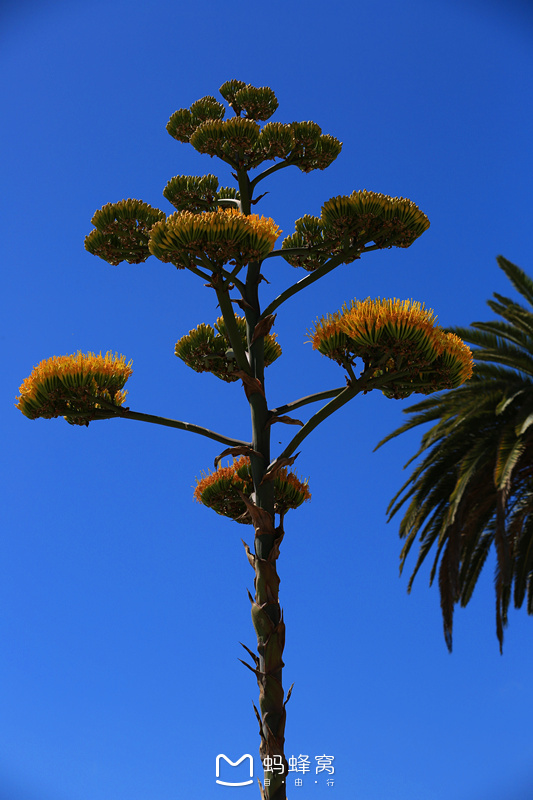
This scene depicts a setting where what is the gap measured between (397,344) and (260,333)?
153cm

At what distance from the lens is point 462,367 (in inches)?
287

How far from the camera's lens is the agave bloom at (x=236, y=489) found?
788cm

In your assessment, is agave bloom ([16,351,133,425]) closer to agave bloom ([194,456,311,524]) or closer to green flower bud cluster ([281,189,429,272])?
agave bloom ([194,456,311,524])

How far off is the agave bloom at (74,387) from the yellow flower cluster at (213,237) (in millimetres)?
1296

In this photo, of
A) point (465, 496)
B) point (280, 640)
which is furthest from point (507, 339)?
point (280, 640)

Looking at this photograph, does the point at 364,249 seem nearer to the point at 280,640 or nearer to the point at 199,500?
the point at 199,500

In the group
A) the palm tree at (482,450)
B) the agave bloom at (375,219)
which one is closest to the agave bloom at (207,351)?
the agave bloom at (375,219)

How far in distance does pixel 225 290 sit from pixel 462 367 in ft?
7.91

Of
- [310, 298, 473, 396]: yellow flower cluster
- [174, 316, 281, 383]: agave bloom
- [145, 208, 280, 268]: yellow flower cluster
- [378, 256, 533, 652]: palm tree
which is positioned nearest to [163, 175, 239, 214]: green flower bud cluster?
[174, 316, 281, 383]: agave bloom

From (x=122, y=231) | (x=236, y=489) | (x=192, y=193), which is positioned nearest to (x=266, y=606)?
(x=236, y=489)

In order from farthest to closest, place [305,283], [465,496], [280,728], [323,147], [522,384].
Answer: [522,384] → [465,496] → [323,147] → [305,283] → [280,728]

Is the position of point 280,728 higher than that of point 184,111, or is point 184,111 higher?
point 184,111

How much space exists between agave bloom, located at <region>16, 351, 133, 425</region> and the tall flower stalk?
12 mm

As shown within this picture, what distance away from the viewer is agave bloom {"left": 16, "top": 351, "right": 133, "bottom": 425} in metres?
7.34
